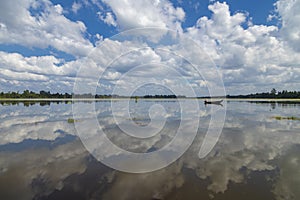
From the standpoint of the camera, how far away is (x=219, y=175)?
30.1ft

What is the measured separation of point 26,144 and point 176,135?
12262 millimetres

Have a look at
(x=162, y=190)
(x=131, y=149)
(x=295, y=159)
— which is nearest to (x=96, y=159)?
(x=131, y=149)

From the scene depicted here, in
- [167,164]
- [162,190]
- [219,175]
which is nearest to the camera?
[162,190]

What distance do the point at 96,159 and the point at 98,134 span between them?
6.74 meters

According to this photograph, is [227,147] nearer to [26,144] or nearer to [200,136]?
[200,136]

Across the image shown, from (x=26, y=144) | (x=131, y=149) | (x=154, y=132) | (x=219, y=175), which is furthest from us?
(x=154, y=132)

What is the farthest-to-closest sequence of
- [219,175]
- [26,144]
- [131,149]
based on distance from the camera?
[26,144], [131,149], [219,175]

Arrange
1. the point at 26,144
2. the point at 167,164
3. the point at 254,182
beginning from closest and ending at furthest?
the point at 254,182 → the point at 167,164 → the point at 26,144

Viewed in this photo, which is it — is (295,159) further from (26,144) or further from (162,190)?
(26,144)

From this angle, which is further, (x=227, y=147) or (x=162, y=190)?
(x=227, y=147)

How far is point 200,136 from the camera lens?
57.3 feet

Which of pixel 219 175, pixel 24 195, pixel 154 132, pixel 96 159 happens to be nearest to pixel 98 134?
pixel 154 132

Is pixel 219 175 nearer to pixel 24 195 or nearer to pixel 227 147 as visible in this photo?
pixel 227 147

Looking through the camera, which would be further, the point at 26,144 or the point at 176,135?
the point at 176,135
